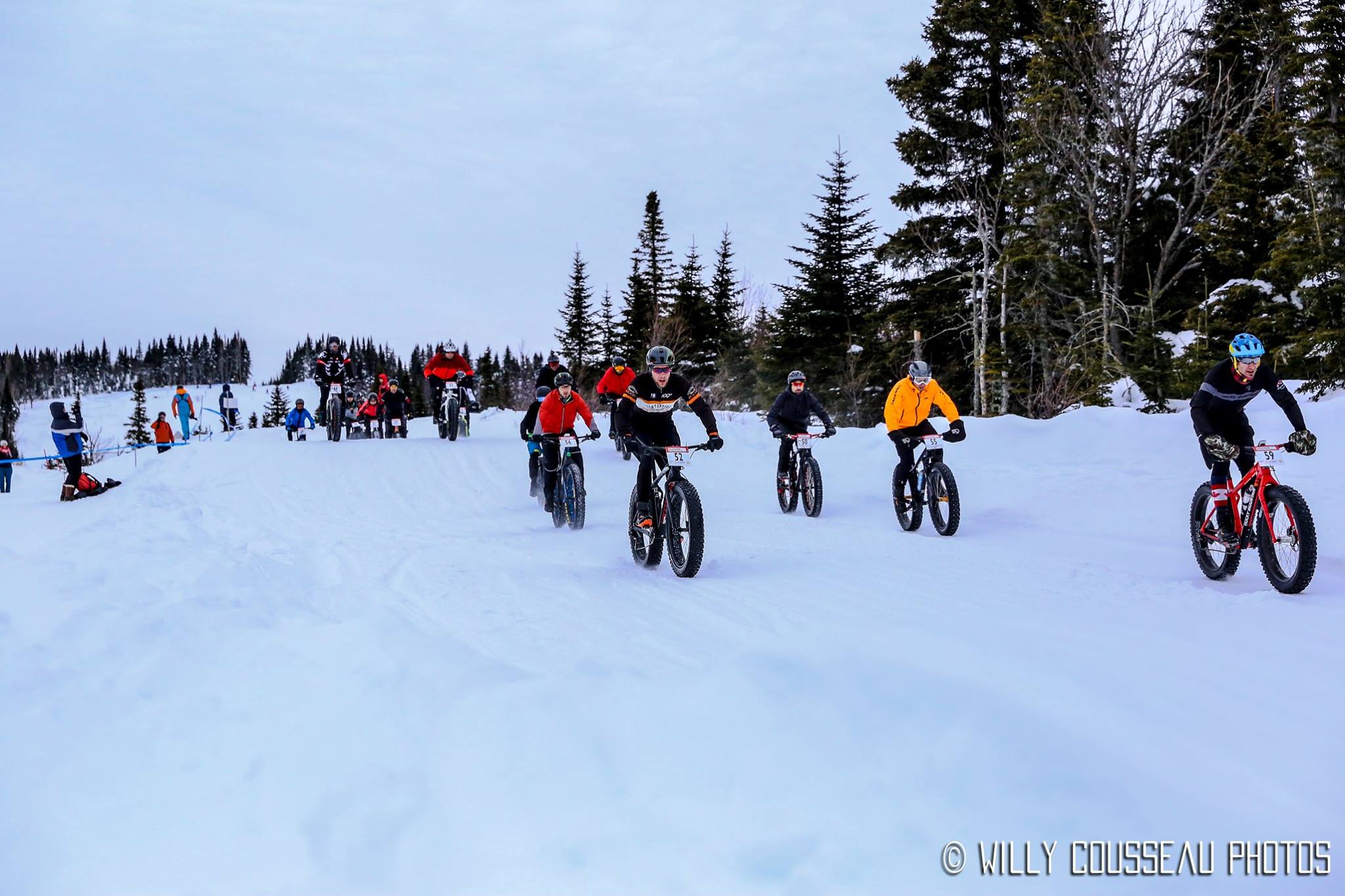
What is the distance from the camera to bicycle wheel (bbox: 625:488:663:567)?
7645 millimetres

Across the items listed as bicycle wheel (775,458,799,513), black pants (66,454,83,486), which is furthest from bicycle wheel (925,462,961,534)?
black pants (66,454,83,486)

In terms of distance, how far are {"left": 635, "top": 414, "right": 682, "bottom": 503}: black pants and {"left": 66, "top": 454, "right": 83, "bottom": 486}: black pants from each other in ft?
41.6

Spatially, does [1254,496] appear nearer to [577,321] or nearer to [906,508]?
[906,508]

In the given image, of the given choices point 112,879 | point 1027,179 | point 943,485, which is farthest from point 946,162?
point 112,879

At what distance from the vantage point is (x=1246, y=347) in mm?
6352

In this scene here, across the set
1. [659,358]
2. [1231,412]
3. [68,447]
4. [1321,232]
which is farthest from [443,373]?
[1321,232]

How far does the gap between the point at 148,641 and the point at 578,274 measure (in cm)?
4667

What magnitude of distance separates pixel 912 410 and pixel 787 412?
2218mm

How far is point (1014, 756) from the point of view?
10.8 ft

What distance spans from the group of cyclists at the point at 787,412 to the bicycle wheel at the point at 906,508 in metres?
0.10

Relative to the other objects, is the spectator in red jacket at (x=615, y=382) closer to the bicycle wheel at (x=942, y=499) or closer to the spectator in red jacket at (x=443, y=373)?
the spectator in red jacket at (x=443, y=373)

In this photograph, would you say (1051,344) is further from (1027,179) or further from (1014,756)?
(1014,756)

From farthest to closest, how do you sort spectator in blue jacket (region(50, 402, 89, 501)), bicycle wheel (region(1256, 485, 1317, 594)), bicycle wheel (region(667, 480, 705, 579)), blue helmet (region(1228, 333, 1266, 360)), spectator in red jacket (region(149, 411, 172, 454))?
spectator in red jacket (region(149, 411, 172, 454)), spectator in blue jacket (region(50, 402, 89, 501)), bicycle wheel (region(667, 480, 705, 579)), blue helmet (region(1228, 333, 1266, 360)), bicycle wheel (region(1256, 485, 1317, 594))

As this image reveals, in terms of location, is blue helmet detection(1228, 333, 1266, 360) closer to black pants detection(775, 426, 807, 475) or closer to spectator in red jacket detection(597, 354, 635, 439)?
black pants detection(775, 426, 807, 475)
